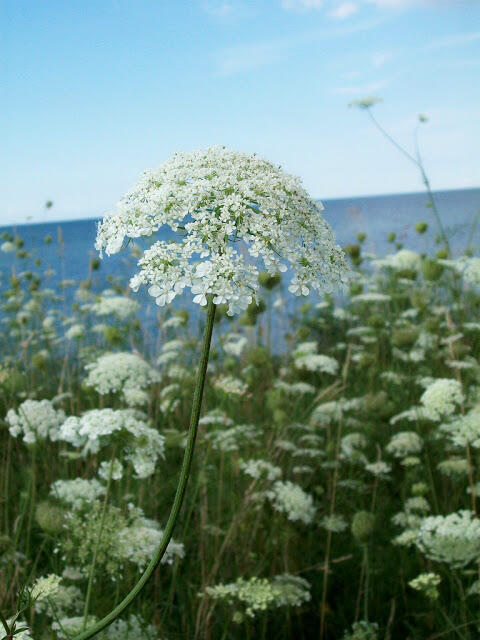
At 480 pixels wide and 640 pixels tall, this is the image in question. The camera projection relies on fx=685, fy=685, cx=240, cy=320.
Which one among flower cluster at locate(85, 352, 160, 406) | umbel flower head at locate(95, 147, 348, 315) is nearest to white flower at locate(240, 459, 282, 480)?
flower cluster at locate(85, 352, 160, 406)

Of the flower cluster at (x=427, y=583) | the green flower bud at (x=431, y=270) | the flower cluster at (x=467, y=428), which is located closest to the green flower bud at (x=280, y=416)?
the flower cluster at (x=467, y=428)

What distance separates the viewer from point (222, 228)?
4.44ft

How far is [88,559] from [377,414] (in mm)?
1619

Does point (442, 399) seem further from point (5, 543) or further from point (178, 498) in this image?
point (178, 498)

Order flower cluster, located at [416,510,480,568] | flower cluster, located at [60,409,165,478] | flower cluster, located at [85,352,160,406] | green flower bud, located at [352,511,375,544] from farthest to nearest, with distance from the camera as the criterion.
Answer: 1. flower cluster, located at [85,352,160,406]
2. green flower bud, located at [352,511,375,544]
3. flower cluster, located at [416,510,480,568]
4. flower cluster, located at [60,409,165,478]

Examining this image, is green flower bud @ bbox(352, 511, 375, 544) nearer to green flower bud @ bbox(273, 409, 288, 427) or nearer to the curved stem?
green flower bud @ bbox(273, 409, 288, 427)

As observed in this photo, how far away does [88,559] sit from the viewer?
2.30m

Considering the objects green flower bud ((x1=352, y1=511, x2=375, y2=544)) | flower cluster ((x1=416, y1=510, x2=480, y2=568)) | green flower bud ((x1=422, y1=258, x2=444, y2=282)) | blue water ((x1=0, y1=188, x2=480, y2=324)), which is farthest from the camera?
blue water ((x1=0, y1=188, x2=480, y2=324))

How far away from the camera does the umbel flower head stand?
1323 mm

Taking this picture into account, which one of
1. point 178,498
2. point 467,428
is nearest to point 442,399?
point 467,428

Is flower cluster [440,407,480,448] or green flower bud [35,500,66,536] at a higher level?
flower cluster [440,407,480,448]

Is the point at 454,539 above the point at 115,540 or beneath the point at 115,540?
beneath

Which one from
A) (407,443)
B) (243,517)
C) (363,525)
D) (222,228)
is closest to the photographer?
(222,228)

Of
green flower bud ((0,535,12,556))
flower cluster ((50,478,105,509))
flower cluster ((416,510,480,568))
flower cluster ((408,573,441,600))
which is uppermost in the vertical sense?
flower cluster ((50,478,105,509))
